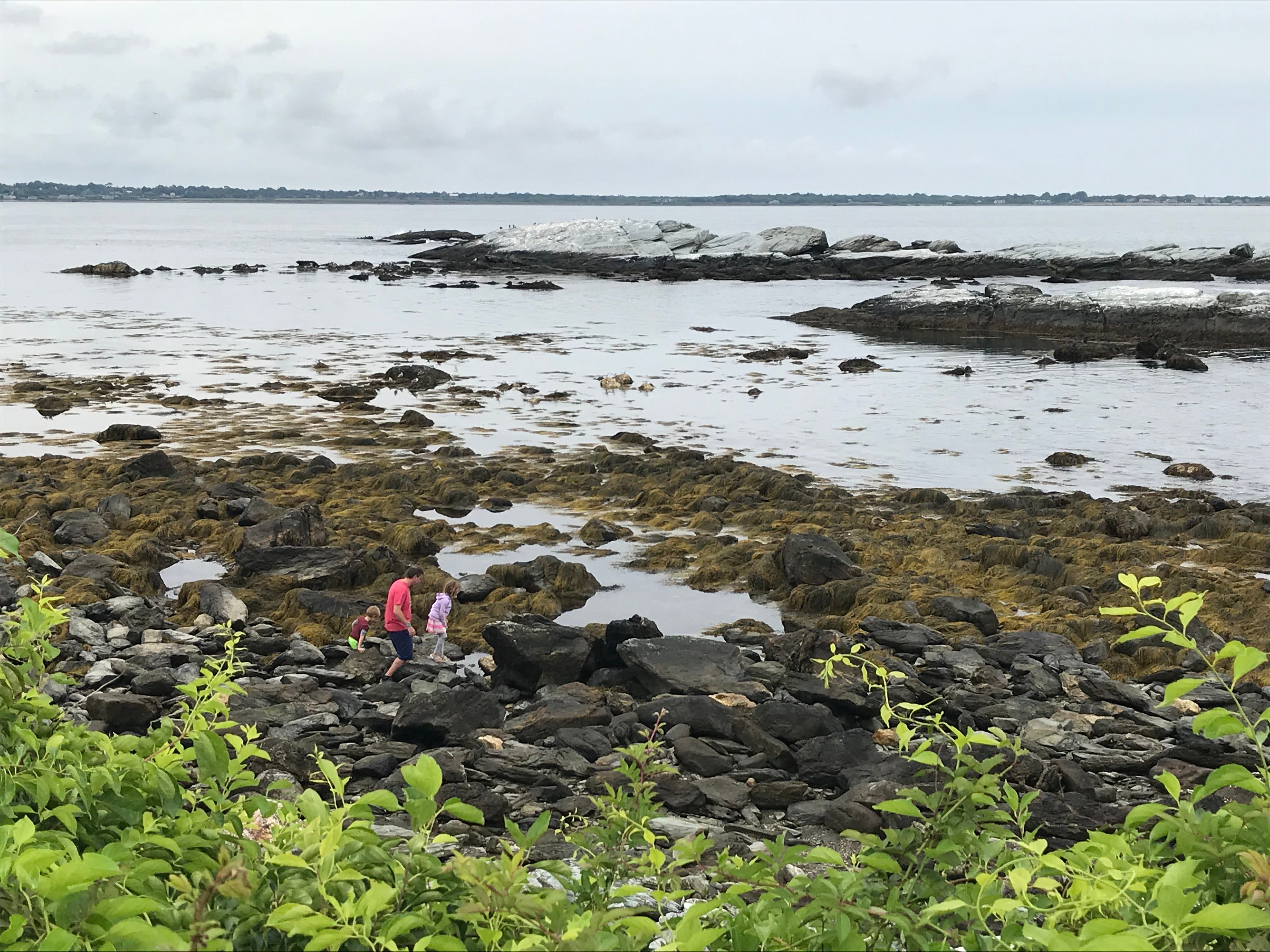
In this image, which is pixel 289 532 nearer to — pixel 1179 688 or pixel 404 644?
pixel 404 644

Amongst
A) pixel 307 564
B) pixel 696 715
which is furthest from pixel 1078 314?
pixel 696 715

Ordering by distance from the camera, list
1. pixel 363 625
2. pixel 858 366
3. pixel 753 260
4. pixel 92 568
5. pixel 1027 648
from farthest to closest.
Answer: pixel 753 260 → pixel 858 366 → pixel 92 568 → pixel 363 625 → pixel 1027 648

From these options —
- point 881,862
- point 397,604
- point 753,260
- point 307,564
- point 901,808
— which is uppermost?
point 753,260

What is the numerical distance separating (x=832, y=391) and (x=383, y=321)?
94.5ft

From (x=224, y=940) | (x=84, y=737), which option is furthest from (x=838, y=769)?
(x=224, y=940)

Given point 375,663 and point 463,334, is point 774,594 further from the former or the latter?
point 463,334

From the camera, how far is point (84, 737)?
11.3 feet

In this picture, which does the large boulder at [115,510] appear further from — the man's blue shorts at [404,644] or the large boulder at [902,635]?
the large boulder at [902,635]

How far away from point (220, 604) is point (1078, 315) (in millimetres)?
49855

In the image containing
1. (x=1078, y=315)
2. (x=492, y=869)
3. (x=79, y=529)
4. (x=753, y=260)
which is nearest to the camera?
(x=492, y=869)

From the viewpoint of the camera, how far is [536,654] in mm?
11516

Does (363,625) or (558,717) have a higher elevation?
(558,717)

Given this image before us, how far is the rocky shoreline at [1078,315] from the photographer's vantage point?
50.7m

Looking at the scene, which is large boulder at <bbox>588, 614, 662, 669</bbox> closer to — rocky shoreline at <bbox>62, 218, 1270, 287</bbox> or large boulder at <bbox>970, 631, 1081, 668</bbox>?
large boulder at <bbox>970, 631, 1081, 668</bbox>
